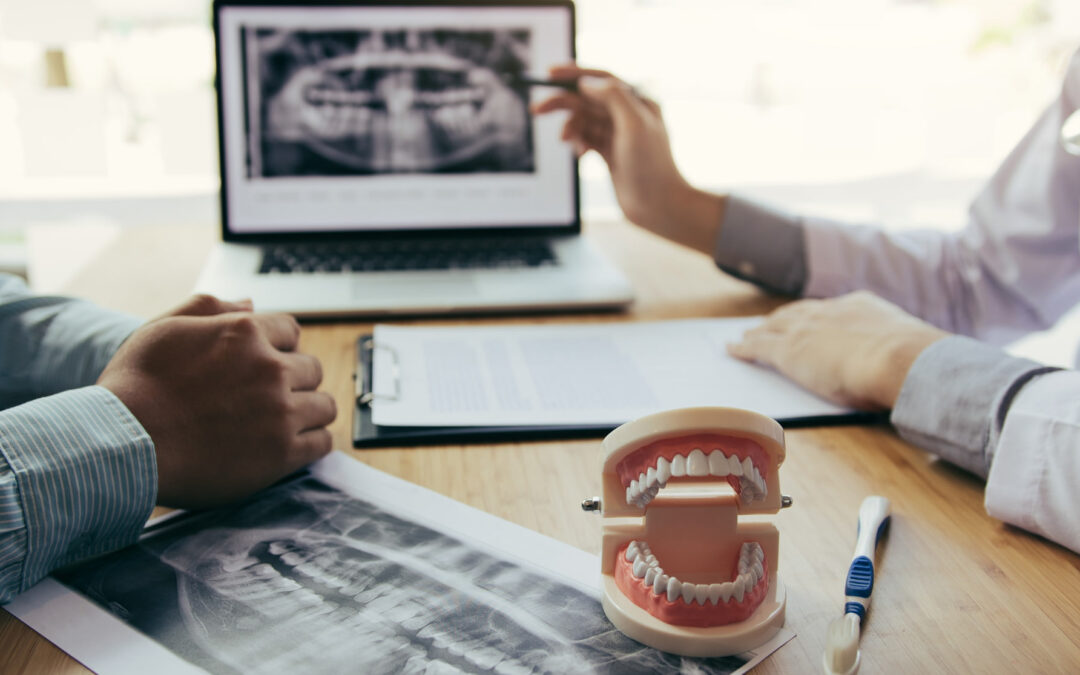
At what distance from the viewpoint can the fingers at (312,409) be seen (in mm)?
628

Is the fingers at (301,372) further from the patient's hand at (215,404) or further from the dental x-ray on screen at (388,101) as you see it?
the dental x-ray on screen at (388,101)

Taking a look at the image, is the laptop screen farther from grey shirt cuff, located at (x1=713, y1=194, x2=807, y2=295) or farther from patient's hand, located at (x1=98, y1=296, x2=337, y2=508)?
patient's hand, located at (x1=98, y1=296, x2=337, y2=508)

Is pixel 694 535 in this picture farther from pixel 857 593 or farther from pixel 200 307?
pixel 200 307

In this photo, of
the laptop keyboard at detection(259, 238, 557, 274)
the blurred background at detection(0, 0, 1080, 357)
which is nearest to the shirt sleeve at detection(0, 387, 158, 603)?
the laptop keyboard at detection(259, 238, 557, 274)

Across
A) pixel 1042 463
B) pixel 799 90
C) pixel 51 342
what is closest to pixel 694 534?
pixel 1042 463

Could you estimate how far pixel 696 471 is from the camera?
0.43 metres

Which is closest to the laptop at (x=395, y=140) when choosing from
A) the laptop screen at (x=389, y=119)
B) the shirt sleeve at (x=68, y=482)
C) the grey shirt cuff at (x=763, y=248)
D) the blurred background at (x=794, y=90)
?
the laptop screen at (x=389, y=119)

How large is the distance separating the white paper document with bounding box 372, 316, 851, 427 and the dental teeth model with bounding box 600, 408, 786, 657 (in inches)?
9.0

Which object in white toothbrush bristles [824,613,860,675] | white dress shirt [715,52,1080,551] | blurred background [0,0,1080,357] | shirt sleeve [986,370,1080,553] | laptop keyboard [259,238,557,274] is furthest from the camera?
blurred background [0,0,1080,357]

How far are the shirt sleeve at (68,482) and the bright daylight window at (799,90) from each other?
249cm

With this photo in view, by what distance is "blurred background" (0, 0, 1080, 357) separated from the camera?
297 cm

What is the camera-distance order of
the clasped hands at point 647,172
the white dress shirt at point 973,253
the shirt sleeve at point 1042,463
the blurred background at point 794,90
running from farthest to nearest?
1. the blurred background at point 794,90
2. the white dress shirt at point 973,253
3. the clasped hands at point 647,172
4. the shirt sleeve at point 1042,463

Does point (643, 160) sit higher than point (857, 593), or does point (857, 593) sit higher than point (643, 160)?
point (643, 160)

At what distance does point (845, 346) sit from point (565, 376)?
24cm
